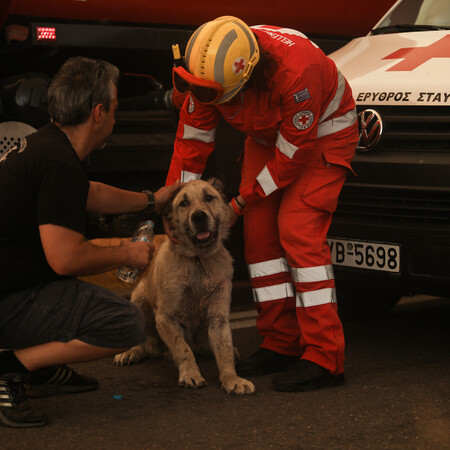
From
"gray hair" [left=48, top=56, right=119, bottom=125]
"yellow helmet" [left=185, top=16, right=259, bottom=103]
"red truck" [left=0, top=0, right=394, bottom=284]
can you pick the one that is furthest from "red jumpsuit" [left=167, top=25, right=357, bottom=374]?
"red truck" [left=0, top=0, right=394, bottom=284]

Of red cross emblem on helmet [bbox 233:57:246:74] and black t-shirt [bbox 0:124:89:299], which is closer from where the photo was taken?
black t-shirt [bbox 0:124:89:299]

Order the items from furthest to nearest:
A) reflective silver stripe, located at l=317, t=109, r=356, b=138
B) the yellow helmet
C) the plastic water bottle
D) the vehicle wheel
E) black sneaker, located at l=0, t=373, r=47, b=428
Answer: the vehicle wheel
the plastic water bottle
reflective silver stripe, located at l=317, t=109, r=356, b=138
the yellow helmet
black sneaker, located at l=0, t=373, r=47, b=428

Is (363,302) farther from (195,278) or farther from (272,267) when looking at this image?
(195,278)

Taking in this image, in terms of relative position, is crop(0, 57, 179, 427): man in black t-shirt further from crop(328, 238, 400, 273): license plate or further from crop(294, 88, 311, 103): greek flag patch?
Answer: crop(328, 238, 400, 273): license plate

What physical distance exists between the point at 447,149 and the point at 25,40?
2605 mm

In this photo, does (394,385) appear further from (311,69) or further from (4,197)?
(4,197)

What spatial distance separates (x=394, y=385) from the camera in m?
3.94

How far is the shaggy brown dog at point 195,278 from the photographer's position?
13.6 ft

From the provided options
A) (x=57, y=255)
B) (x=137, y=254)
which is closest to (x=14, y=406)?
(x=57, y=255)

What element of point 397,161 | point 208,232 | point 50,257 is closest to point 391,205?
point 397,161

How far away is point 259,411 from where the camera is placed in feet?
11.8

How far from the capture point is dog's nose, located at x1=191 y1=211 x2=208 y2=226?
13.5ft

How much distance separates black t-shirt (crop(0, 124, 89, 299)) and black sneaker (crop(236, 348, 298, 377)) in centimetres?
123

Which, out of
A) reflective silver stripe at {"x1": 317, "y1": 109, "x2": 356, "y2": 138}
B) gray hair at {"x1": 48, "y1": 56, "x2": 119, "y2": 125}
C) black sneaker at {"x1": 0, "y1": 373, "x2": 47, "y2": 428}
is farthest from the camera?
reflective silver stripe at {"x1": 317, "y1": 109, "x2": 356, "y2": 138}
